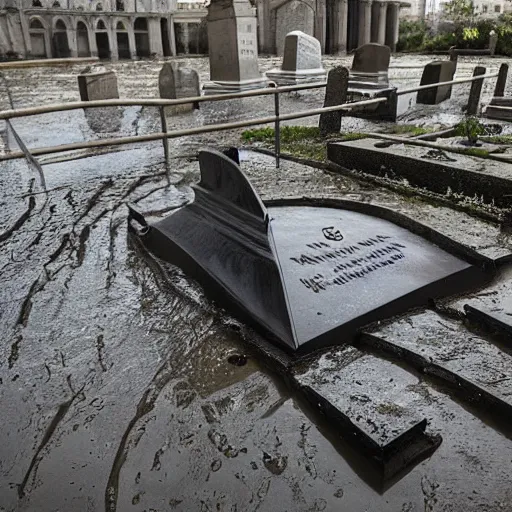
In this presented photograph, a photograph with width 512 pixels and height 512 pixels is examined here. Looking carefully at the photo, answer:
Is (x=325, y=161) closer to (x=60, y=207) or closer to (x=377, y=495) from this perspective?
(x=60, y=207)

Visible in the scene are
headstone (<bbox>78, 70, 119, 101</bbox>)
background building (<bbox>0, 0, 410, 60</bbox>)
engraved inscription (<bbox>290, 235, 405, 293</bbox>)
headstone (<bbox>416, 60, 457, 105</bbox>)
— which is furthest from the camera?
background building (<bbox>0, 0, 410, 60</bbox>)

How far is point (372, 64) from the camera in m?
13.5

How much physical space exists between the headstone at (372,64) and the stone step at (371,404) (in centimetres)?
1235

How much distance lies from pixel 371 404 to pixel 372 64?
13178mm

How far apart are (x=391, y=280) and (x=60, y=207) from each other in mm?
3647

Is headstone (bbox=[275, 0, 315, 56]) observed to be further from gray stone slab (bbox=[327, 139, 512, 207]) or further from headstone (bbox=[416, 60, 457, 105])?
gray stone slab (bbox=[327, 139, 512, 207])

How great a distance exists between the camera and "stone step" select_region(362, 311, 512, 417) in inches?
86.5

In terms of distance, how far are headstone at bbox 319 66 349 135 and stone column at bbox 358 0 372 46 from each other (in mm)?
33746

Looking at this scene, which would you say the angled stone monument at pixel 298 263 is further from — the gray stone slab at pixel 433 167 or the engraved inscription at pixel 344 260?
the gray stone slab at pixel 433 167

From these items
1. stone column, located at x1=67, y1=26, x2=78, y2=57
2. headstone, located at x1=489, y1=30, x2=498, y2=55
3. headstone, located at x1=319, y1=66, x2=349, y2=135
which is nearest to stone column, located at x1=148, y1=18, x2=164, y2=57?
stone column, located at x1=67, y1=26, x2=78, y2=57

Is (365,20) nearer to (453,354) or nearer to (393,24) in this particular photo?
(393,24)

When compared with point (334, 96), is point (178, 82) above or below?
above

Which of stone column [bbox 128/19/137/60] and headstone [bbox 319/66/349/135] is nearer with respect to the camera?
headstone [bbox 319/66/349/135]

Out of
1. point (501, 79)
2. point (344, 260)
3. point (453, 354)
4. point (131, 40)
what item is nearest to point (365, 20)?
point (131, 40)
